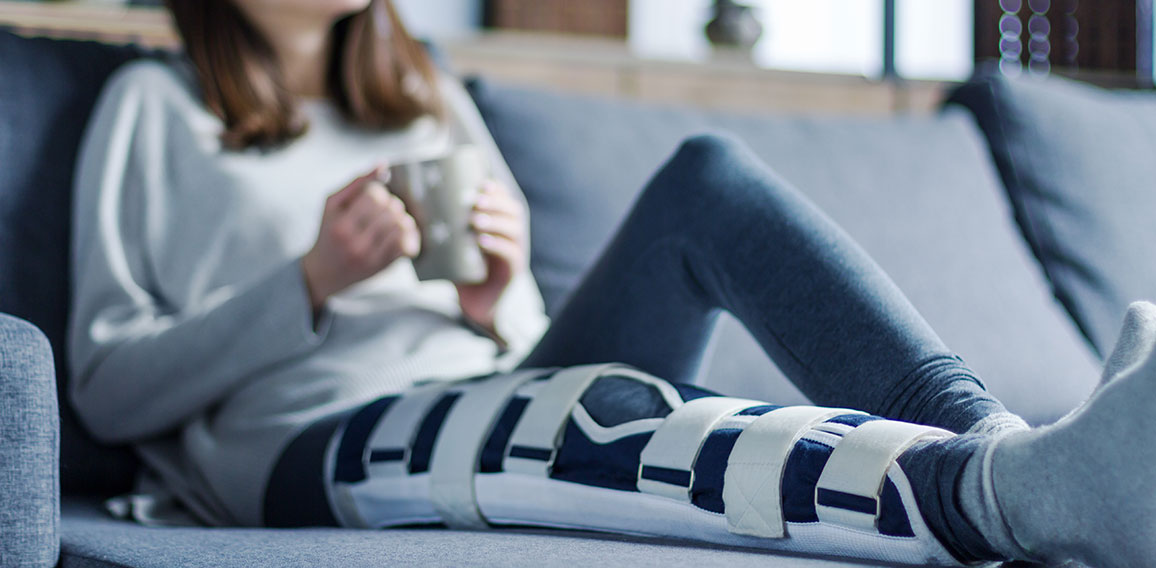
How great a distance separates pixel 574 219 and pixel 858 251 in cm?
63

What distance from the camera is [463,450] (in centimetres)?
82

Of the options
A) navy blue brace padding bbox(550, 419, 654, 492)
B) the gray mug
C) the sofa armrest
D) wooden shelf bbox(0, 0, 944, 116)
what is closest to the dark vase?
wooden shelf bbox(0, 0, 944, 116)

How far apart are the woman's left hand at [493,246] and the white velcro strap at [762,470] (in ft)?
1.44

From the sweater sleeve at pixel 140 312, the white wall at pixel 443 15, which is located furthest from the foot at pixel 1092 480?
the white wall at pixel 443 15

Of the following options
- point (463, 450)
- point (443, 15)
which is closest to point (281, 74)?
point (463, 450)

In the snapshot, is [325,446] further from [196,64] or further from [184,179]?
[196,64]

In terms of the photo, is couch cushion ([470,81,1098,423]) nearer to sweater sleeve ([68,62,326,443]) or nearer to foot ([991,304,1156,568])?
sweater sleeve ([68,62,326,443])

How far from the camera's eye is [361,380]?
1.06 meters

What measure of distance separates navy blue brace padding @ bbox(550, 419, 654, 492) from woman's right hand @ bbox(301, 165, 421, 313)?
0.29 m

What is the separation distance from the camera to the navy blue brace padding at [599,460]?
0.71m

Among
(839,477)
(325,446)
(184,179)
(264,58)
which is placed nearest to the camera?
(839,477)

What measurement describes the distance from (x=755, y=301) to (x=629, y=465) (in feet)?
0.52

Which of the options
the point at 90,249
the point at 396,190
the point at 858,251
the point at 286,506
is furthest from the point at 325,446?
the point at 858,251

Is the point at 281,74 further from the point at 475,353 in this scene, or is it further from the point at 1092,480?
the point at 1092,480
